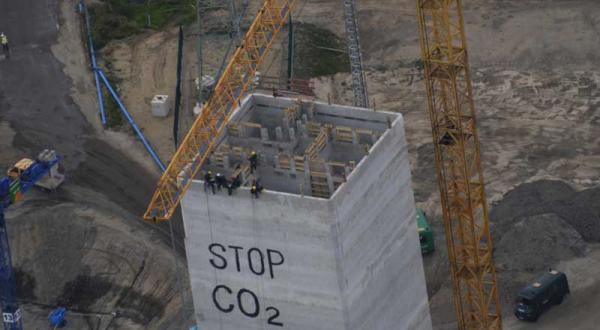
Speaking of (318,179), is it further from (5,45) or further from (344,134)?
(5,45)

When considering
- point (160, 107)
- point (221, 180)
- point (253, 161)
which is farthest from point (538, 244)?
point (160, 107)

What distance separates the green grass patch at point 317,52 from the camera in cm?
15612

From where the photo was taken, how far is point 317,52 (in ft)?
524

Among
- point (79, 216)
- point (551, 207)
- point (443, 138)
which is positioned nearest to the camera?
point (443, 138)

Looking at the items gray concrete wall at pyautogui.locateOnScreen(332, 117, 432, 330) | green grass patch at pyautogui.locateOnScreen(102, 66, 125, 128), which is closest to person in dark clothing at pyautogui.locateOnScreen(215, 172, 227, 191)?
gray concrete wall at pyautogui.locateOnScreen(332, 117, 432, 330)

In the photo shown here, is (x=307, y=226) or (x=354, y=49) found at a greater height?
(x=307, y=226)

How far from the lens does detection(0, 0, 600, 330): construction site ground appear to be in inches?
4941

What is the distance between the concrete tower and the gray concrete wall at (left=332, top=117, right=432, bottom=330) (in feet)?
0.26

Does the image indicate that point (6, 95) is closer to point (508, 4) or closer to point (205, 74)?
point (205, 74)

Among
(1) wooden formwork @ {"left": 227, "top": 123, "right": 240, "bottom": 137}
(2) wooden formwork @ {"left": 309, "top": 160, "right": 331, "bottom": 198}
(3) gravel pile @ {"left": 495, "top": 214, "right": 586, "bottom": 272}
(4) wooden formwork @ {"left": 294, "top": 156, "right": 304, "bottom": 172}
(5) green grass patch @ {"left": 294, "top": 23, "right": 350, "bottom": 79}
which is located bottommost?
(3) gravel pile @ {"left": 495, "top": 214, "right": 586, "bottom": 272}

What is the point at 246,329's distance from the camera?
98.4 metres

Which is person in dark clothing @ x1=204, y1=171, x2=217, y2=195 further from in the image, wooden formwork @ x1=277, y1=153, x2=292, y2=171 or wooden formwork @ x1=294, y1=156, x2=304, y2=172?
wooden formwork @ x1=294, y1=156, x2=304, y2=172

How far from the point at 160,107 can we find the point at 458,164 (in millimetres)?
47700

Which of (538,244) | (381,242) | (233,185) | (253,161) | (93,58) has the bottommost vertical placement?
(538,244)
